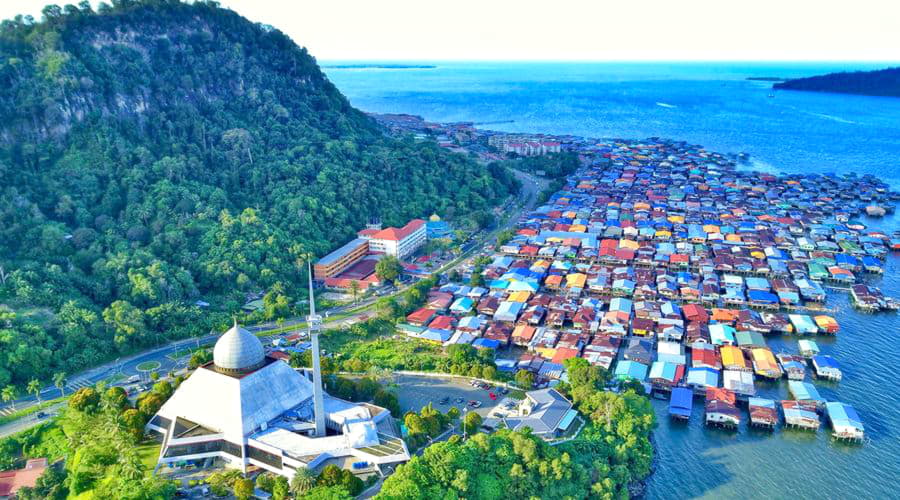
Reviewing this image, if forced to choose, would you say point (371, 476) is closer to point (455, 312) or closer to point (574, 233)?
point (455, 312)

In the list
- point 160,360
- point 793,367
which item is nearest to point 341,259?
point 160,360

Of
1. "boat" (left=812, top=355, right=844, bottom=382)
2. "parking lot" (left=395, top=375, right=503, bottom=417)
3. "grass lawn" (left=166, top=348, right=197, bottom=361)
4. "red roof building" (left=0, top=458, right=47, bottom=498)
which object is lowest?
"grass lawn" (left=166, top=348, right=197, bottom=361)

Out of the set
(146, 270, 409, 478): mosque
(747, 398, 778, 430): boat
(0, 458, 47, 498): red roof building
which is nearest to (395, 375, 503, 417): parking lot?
(146, 270, 409, 478): mosque

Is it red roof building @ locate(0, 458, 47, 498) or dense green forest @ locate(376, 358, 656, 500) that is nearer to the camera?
dense green forest @ locate(376, 358, 656, 500)

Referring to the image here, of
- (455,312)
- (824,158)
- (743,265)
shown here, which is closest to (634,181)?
(743,265)

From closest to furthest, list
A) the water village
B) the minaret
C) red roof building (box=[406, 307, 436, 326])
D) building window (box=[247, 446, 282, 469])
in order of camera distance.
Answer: the minaret < building window (box=[247, 446, 282, 469]) < the water village < red roof building (box=[406, 307, 436, 326])

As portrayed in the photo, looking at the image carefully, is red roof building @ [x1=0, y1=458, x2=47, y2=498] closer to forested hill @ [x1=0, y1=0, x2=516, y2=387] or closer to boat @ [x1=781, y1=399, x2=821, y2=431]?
forested hill @ [x1=0, y1=0, x2=516, y2=387]

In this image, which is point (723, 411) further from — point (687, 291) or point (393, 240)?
point (393, 240)
